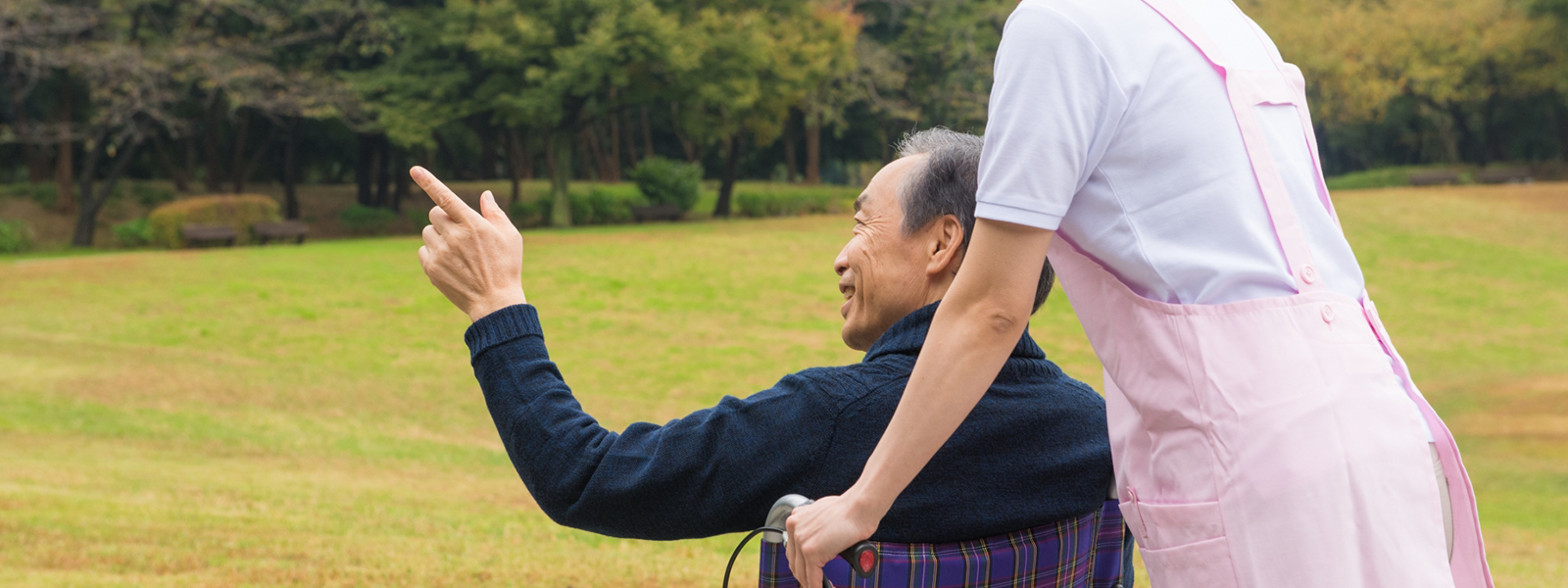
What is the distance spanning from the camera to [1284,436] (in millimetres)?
1302

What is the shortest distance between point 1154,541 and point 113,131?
99.9 feet

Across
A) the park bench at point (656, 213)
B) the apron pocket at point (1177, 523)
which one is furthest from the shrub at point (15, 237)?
the apron pocket at point (1177, 523)

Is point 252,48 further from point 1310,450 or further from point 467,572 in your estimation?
point 1310,450

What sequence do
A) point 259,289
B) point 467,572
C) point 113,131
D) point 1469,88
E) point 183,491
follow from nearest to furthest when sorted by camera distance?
point 467,572 → point 183,491 → point 259,289 → point 113,131 → point 1469,88

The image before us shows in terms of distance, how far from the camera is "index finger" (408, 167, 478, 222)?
5.70 ft

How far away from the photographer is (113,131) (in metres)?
27.5

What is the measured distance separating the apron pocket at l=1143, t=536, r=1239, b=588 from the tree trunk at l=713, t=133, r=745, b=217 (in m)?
31.8

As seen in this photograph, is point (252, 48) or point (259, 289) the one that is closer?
point (259, 289)

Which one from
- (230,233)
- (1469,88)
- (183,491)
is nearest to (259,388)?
(183,491)

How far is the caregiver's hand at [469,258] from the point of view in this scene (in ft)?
5.74

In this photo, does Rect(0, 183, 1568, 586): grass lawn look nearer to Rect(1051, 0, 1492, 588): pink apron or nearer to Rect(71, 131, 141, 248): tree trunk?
Rect(1051, 0, 1492, 588): pink apron

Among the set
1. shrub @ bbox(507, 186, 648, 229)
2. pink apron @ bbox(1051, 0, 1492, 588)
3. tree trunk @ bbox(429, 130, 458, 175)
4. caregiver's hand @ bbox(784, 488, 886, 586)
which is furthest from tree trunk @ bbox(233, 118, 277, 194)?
pink apron @ bbox(1051, 0, 1492, 588)

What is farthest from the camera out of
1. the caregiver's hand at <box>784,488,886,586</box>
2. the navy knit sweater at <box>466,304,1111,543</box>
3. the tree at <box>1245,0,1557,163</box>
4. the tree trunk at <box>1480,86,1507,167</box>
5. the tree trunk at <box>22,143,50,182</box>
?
the tree trunk at <box>1480,86,1507,167</box>

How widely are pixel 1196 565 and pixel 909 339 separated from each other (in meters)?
0.53
